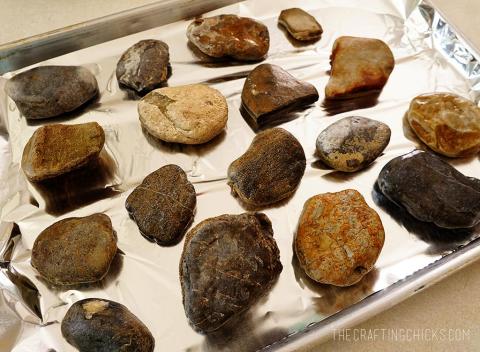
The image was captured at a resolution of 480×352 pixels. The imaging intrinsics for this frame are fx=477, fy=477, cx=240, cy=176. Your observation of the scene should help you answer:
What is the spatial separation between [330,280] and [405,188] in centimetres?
28

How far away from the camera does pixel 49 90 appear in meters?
1.20

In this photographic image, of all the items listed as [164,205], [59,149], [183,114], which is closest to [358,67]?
[183,114]

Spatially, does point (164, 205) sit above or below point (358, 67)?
below

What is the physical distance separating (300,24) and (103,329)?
101 cm

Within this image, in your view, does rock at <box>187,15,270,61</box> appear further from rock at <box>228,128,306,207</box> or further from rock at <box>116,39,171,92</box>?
rock at <box>228,128,306,207</box>

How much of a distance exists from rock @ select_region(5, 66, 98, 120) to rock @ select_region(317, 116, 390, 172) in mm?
622

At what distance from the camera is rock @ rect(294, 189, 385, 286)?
960 millimetres

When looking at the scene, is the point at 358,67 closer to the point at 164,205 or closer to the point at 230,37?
the point at 230,37

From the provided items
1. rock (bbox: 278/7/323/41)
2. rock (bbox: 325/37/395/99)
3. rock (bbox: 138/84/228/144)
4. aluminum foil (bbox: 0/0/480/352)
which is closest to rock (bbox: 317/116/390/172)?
aluminum foil (bbox: 0/0/480/352)

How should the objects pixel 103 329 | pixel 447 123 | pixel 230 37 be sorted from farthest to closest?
pixel 230 37, pixel 447 123, pixel 103 329

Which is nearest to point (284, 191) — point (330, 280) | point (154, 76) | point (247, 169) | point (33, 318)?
point (247, 169)

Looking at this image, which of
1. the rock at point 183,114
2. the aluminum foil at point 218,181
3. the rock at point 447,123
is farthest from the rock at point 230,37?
the rock at point 447,123

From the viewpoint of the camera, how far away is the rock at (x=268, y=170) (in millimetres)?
1073

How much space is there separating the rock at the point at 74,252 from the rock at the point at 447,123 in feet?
2.65
